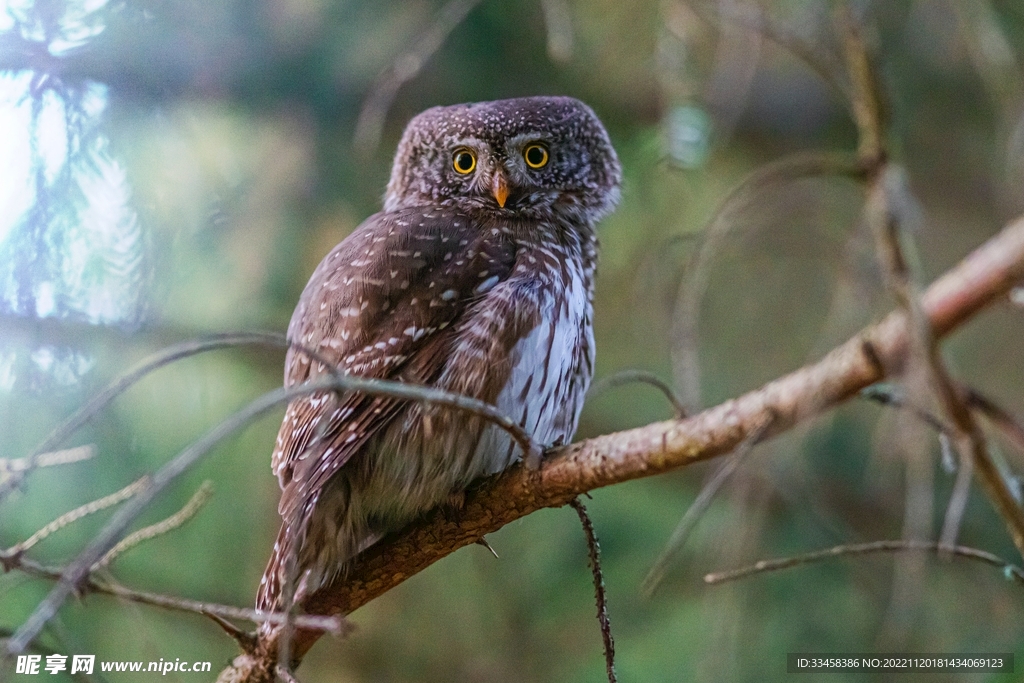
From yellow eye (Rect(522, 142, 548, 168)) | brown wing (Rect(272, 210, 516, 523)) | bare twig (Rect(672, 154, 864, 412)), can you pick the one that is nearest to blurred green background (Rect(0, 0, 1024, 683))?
yellow eye (Rect(522, 142, 548, 168))

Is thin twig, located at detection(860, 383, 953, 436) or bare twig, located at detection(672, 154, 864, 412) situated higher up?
bare twig, located at detection(672, 154, 864, 412)

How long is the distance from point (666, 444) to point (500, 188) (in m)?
1.65

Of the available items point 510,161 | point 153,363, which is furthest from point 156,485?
point 510,161

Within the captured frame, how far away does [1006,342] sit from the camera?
4.27 metres

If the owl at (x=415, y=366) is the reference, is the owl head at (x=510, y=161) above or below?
above

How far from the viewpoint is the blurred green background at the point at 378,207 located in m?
2.93

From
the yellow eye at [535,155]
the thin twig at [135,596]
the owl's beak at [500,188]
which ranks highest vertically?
the yellow eye at [535,155]

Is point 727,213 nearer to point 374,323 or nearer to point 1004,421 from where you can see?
point 1004,421

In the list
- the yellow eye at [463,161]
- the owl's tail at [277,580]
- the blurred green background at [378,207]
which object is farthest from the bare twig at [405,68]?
the owl's tail at [277,580]

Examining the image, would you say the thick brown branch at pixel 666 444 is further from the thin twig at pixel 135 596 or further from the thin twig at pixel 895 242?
the thin twig at pixel 135 596

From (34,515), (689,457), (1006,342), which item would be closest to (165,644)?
(34,515)

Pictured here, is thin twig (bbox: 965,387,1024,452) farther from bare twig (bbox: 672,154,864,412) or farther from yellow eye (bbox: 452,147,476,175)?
yellow eye (bbox: 452,147,476,175)

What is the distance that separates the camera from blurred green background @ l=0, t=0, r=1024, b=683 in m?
2.93

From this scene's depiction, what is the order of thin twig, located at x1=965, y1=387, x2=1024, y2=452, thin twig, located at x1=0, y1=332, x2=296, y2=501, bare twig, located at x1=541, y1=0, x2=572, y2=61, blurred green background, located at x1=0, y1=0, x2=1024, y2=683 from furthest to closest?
blurred green background, located at x1=0, y1=0, x2=1024, y2=683
bare twig, located at x1=541, y1=0, x2=572, y2=61
thin twig, located at x1=0, y1=332, x2=296, y2=501
thin twig, located at x1=965, y1=387, x2=1024, y2=452
